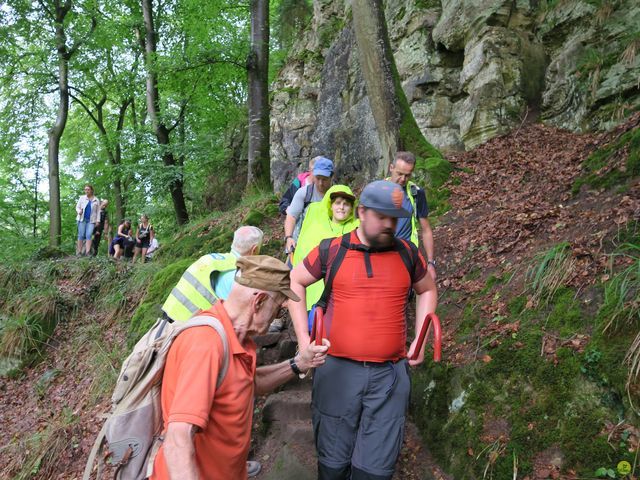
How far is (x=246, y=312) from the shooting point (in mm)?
2281

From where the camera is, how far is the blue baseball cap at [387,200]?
2.89m

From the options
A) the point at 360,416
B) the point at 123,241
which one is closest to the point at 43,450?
the point at 360,416

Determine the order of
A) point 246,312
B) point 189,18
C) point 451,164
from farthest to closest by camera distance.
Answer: point 189,18, point 451,164, point 246,312

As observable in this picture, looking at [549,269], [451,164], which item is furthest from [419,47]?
[549,269]

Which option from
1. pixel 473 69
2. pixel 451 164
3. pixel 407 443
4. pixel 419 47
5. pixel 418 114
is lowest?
pixel 407 443

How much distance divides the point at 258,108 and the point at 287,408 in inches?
387

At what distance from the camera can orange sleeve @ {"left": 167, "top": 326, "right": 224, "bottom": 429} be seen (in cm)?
190

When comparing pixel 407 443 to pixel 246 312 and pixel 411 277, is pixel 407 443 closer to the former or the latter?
pixel 411 277

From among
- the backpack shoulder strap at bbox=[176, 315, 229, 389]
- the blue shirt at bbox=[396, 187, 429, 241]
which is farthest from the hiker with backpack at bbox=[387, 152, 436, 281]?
the backpack shoulder strap at bbox=[176, 315, 229, 389]

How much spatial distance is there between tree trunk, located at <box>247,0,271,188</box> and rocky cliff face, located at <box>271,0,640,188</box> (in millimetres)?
696

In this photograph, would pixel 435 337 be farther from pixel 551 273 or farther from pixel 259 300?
pixel 551 273

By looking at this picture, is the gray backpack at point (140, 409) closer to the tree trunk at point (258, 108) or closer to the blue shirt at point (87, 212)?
the tree trunk at point (258, 108)

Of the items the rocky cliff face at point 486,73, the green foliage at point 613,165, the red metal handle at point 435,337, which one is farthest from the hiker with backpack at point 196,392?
the rocky cliff face at point 486,73

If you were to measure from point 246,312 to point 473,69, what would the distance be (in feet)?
33.8
